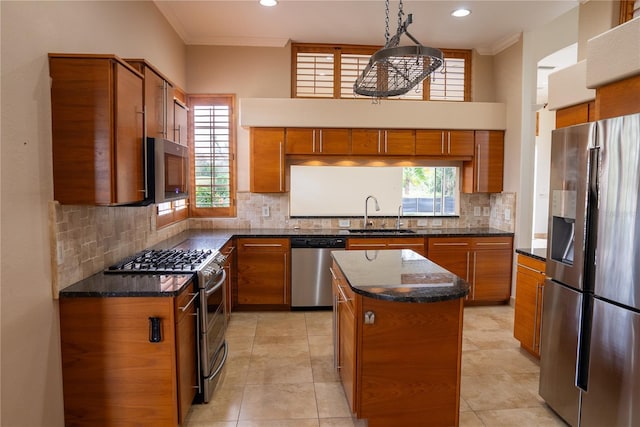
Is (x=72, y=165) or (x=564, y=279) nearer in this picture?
(x=72, y=165)

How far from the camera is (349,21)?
13.5 feet

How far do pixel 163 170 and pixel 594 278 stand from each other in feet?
8.78

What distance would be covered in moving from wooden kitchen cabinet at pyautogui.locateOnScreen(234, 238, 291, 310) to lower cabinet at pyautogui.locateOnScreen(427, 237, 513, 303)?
5.52 feet

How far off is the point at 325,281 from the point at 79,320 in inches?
105

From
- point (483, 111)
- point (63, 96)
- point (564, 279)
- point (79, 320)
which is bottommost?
point (79, 320)

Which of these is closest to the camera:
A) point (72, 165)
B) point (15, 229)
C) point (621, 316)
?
Answer: point (15, 229)

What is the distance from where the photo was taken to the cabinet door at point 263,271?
14.3 ft

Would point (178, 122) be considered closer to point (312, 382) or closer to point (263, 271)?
point (263, 271)

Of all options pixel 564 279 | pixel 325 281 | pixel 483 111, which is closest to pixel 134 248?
pixel 325 281

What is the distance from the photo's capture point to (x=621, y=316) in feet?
6.41

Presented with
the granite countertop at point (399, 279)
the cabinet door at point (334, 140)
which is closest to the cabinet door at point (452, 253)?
the cabinet door at point (334, 140)

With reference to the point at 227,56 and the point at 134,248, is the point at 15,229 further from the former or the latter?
the point at 227,56

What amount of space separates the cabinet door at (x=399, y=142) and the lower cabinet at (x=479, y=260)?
1094mm

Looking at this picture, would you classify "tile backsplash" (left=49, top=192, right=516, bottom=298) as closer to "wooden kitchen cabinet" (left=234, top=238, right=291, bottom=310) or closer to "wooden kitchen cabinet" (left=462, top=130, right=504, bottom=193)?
"wooden kitchen cabinet" (left=462, top=130, right=504, bottom=193)
